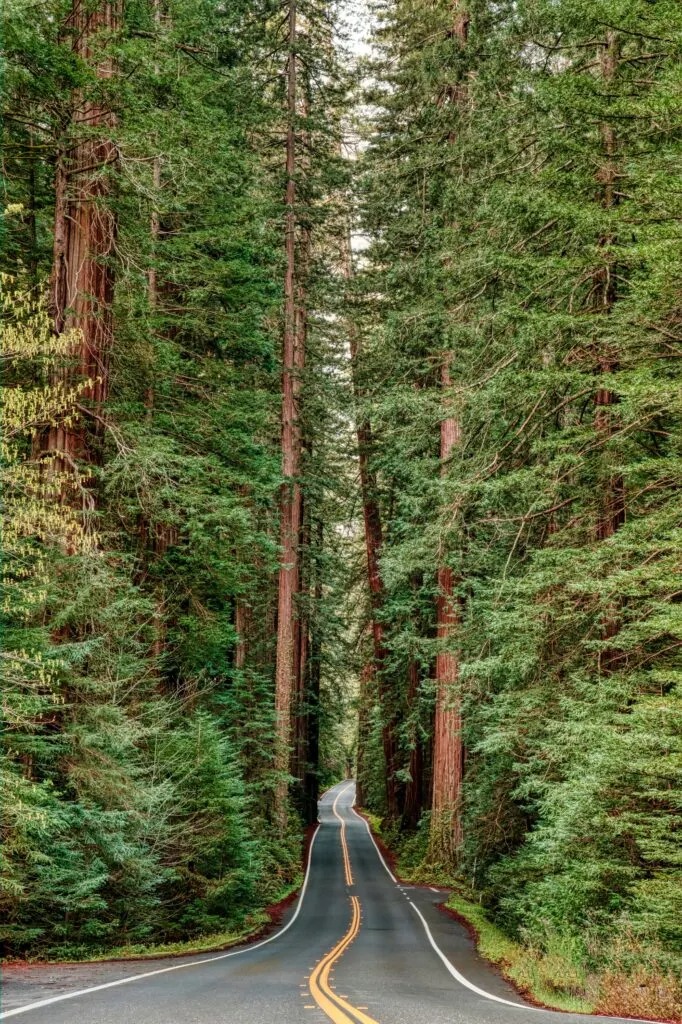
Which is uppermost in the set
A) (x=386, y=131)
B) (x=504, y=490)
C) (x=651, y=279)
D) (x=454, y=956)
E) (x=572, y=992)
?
(x=386, y=131)

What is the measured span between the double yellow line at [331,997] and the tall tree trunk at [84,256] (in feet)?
25.6

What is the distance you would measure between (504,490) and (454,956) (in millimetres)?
7797

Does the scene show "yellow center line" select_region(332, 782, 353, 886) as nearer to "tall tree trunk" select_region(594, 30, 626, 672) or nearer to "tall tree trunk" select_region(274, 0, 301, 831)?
"tall tree trunk" select_region(274, 0, 301, 831)

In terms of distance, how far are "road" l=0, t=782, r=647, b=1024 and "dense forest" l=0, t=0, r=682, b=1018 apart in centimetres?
115

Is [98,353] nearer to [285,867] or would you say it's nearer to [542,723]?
[542,723]

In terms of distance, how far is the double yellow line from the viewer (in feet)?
21.7

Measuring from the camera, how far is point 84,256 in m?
11.9

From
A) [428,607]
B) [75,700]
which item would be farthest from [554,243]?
[428,607]

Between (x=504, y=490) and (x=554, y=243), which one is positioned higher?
(x=554, y=243)

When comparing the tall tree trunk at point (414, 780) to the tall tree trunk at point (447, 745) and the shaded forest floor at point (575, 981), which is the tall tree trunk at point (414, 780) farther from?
the shaded forest floor at point (575, 981)

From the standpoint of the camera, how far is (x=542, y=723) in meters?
10.9

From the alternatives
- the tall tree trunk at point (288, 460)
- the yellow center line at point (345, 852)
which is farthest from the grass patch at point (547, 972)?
the yellow center line at point (345, 852)

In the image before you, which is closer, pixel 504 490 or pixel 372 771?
pixel 504 490

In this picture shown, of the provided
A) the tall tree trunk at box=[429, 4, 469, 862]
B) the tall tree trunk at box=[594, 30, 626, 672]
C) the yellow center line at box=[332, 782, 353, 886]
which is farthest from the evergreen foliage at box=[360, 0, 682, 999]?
the yellow center line at box=[332, 782, 353, 886]
